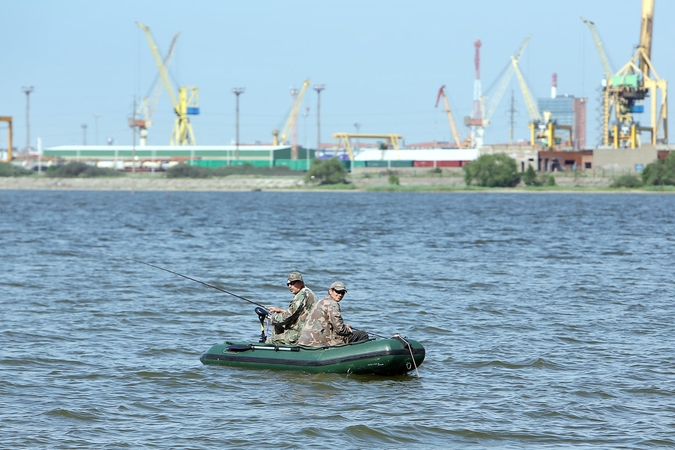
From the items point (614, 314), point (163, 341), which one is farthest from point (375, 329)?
point (614, 314)

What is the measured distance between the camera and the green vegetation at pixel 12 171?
171500mm

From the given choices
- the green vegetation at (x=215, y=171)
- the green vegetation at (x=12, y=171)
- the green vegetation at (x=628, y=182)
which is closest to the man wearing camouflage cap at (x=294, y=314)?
the green vegetation at (x=628, y=182)

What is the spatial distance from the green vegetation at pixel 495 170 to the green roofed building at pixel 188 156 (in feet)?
157

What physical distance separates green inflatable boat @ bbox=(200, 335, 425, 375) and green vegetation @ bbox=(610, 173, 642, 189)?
11650 cm

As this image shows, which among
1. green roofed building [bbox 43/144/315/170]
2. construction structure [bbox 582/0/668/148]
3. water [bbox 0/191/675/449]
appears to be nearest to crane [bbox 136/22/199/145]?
green roofed building [bbox 43/144/315/170]

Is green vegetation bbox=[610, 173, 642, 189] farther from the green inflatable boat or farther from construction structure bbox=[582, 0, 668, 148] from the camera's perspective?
the green inflatable boat

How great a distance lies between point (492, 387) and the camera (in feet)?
47.5

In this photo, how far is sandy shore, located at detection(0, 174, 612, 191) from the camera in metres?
146

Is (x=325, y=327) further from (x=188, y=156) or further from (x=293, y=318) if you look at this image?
(x=188, y=156)

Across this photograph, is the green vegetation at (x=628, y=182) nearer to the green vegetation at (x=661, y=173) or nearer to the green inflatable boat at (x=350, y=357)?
the green vegetation at (x=661, y=173)

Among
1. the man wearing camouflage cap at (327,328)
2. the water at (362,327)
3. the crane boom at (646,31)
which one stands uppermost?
the crane boom at (646,31)

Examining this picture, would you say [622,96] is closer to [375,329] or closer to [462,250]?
[462,250]

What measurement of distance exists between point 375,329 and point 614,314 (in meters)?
5.73

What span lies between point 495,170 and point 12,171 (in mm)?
88211
